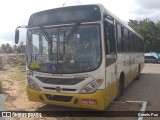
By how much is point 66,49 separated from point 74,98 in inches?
54.5

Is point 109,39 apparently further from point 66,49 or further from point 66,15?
point 66,15

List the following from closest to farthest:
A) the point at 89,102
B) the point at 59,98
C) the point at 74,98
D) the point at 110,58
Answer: the point at 89,102
the point at 74,98
the point at 59,98
the point at 110,58

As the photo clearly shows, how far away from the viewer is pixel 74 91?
8055 mm

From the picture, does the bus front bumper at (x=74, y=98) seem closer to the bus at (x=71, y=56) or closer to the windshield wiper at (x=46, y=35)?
the bus at (x=71, y=56)

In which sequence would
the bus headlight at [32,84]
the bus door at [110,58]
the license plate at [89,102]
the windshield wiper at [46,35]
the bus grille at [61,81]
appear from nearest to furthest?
the license plate at [89,102] < the bus grille at [61,81] < the bus door at [110,58] < the windshield wiper at [46,35] < the bus headlight at [32,84]

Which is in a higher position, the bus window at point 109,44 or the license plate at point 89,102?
the bus window at point 109,44

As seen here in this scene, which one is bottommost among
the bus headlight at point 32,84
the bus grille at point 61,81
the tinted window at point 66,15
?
the bus headlight at point 32,84

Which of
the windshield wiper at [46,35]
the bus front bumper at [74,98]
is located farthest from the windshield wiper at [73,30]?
the bus front bumper at [74,98]

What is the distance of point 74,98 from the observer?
8031 millimetres

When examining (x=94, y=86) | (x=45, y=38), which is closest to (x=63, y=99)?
(x=94, y=86)

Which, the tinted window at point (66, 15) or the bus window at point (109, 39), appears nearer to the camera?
the tinted window at point (66, 15)

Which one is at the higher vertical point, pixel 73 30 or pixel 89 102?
pixel 73 30

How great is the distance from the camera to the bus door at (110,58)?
27.2 ft

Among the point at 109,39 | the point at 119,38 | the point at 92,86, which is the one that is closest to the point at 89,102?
the point at 92,86
